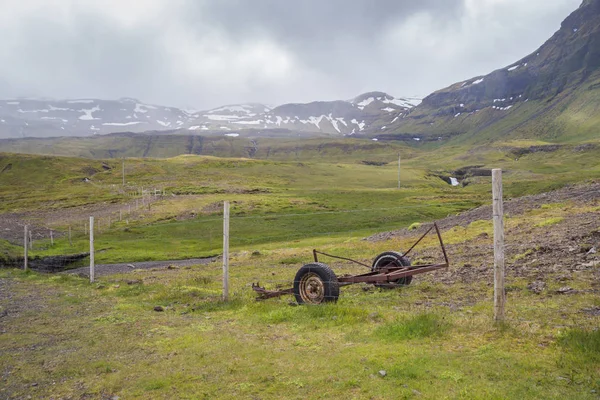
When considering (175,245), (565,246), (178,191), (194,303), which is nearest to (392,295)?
(194,303)

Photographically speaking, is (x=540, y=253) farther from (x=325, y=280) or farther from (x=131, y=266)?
(x=131, y=266)

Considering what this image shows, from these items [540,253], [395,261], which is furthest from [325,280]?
[540,253]

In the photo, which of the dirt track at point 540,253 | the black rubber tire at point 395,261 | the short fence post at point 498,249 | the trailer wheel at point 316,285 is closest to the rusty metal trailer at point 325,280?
the trailer wheel at point 316,285

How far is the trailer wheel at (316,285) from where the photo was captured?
13477 millimetres

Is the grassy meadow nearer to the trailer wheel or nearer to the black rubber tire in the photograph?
the black rubber tire

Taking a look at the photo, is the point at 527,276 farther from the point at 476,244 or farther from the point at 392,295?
the point at 476,244

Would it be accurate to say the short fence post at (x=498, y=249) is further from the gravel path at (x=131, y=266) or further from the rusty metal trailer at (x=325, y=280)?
the gravel path at (x=131, y=266)

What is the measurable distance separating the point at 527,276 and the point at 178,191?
106m

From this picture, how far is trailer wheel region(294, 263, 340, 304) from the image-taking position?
44.2 feet

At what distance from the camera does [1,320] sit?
13.9m

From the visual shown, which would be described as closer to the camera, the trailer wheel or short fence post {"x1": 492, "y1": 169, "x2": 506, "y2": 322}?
short fence post {"x1": 492, "y1": 169, "x2": 506, "y2": 322}

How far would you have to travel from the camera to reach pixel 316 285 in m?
14.0

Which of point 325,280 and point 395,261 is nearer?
point 325,280

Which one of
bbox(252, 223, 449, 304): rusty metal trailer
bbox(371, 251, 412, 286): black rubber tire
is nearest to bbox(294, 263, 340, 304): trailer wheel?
bbox(252, 223, 449, 304): rusty metal trailer
